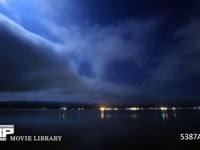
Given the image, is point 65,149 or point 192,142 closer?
point 65,149

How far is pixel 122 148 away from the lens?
22.8m

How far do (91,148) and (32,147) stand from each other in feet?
20.4

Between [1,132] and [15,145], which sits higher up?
[1,132]

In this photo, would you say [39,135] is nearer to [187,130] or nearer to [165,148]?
[165,148]

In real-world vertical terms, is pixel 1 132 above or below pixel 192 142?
above

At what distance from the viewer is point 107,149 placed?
883 inches

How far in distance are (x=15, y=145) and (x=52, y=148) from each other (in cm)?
447

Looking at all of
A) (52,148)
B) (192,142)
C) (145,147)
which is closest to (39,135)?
(52,148)

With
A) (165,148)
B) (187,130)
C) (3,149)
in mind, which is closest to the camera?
(3,149)

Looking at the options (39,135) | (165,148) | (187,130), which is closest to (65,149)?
(165,148)

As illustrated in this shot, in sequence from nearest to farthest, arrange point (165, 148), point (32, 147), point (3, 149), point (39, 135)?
point (3, 149) < point (32, 147) < point (165, 148) < point (39, 135)

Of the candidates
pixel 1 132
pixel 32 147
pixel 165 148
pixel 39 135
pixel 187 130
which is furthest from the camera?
pixel 187 130

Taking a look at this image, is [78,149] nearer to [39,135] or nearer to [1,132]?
[1,132]

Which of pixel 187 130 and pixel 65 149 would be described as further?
pixel 187 130
